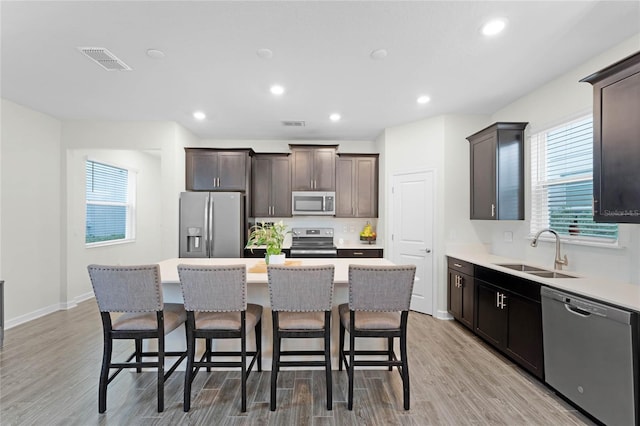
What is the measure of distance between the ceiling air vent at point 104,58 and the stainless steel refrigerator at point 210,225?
203 centimetres

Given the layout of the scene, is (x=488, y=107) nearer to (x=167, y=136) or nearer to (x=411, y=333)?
(x=411, y=333)

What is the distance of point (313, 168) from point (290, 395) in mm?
3634

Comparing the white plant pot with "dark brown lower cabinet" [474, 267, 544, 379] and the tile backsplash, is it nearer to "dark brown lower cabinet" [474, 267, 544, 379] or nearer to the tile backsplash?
"dark brown lower cabinet" [474, 267, 544, 379]

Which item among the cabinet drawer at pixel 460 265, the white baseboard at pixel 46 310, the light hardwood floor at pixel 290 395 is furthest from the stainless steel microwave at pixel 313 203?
the white baseboard at pixel 46 310

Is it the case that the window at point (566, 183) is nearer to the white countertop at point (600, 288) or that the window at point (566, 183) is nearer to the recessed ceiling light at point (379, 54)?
the white countertop at point (600, 288)

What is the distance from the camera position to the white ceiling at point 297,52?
6.86ft

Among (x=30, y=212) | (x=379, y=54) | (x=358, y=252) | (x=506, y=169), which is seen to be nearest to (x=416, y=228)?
(x=358, y=252)

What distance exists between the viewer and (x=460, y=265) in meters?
3.85

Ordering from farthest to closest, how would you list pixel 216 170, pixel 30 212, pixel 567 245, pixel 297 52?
pixel 216 170
pixel 30 212
pixel 567 245
pixel 297 52

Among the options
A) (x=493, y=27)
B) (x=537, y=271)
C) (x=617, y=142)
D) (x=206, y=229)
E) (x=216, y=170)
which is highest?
(x=493, y=27)

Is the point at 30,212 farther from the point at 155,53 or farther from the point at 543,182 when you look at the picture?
the point at 543,182

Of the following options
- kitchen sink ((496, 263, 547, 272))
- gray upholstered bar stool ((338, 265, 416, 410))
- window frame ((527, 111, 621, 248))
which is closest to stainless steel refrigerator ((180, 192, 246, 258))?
gray upholstered bar stool ((338, 265, 416, 410))

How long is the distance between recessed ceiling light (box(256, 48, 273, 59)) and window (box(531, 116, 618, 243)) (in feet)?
9.79

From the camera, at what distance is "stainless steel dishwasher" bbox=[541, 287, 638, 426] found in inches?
71.2
